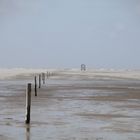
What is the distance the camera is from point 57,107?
88.5 feet

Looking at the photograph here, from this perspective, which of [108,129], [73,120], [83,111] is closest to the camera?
[108,129]

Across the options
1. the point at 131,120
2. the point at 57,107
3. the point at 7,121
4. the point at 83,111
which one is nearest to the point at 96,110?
the point at 83,111

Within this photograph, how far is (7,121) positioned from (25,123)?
1100 millimetres

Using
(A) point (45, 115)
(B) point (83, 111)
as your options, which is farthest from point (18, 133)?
(B) point (83, 111)

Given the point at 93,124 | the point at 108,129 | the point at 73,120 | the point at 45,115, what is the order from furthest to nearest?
the point at 45,115 → the point at 73,120 → the point at 93,124 → the point at 108,129

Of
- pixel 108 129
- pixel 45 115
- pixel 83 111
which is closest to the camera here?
pixel 108 129

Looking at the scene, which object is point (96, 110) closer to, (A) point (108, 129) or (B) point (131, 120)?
(B) point (131, 120)

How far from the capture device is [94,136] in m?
16.6

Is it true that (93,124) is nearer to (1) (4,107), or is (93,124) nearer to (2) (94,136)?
(2) (94,136)

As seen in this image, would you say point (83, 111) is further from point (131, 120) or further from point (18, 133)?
point (18, 133)

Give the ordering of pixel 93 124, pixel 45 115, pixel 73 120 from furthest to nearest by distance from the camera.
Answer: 1. pixel 45 115
2. pixel 73 120
3. pixel 93 124

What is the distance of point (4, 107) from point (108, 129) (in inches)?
382

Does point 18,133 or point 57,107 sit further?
point 57,107

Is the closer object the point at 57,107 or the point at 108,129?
the point at 108,129
